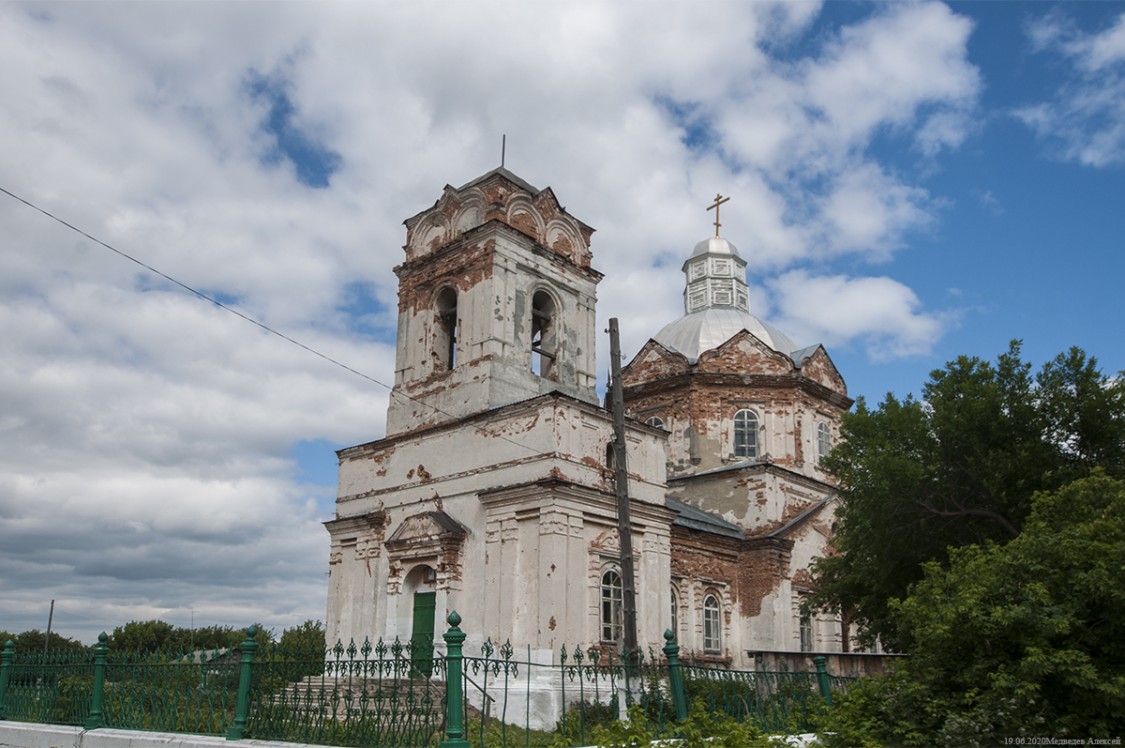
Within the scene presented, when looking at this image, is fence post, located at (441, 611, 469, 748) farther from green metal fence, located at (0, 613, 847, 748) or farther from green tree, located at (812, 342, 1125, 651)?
green tree, located at (812, 342, 1125, 651)

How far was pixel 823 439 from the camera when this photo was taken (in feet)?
99.8

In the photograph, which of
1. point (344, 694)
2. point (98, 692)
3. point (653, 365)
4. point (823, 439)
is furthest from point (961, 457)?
Answer: point (98, 692)

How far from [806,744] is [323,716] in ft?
15.6

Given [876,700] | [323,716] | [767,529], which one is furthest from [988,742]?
[767,529]

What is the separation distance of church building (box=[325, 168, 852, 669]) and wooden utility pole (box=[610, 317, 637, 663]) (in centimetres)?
278

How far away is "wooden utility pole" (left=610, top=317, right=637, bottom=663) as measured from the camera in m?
14.7

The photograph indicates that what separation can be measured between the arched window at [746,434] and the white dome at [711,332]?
249 centimetres

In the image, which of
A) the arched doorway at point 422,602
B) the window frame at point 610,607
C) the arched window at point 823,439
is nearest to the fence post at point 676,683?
the window frame at point 610,607

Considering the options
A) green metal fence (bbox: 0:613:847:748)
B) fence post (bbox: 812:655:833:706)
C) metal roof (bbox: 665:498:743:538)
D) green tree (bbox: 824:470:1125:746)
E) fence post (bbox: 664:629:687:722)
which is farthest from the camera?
metal roof (bbox: 665:498:743:538)

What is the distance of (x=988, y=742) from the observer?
8695 mm

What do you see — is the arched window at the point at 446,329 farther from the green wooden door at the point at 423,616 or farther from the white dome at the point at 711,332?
the white dome at the point at 711,332

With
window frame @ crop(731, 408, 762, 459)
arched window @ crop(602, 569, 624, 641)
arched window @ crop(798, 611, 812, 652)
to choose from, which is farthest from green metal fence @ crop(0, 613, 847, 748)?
window frame @ crop(731, 408, 762, 459)

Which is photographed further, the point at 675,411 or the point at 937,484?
the point at 675,411

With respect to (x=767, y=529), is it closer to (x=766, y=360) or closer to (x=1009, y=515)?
(x=766, y=360)
